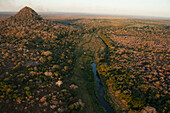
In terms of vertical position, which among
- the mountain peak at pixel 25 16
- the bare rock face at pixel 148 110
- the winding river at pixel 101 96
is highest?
the mountain peak at pixel 25 16

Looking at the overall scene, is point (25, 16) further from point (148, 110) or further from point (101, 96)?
point (148, 110)

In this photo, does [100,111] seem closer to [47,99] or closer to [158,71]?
[47,99]

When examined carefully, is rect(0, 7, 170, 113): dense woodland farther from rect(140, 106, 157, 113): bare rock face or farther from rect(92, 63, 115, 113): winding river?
rect(92, 63, 115, 113): winding river

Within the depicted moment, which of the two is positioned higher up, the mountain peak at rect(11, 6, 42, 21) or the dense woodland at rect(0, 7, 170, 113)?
the mountain peak at rect(11, 6, 42, 21)

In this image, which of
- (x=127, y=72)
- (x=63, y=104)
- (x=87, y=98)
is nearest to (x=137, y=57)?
(x=127, y=72)

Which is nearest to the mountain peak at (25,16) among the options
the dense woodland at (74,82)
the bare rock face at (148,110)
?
the dense woodland at (74,82)

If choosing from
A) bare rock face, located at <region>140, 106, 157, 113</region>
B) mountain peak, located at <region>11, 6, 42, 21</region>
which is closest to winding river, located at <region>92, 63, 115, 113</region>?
bare rock face, located at <region>140, 106, 157, 113</region>

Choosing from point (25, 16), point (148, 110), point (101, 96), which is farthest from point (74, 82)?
point (25, 16)

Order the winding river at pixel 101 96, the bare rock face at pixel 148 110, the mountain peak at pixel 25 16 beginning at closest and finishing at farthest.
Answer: the bare rock face at pixel 148 110, the winding river at pixel 101 96, the mountain peak at pixel 25 16

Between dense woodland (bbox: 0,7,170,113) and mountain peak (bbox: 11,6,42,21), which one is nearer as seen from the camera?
dense woodland (bbox: 0,7,170,113)

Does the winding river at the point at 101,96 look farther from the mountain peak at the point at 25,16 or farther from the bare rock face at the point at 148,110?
the mountain peak at the point at 25,16

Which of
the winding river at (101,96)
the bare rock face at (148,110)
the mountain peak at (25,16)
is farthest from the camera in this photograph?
the mountain peak at (25,16)
